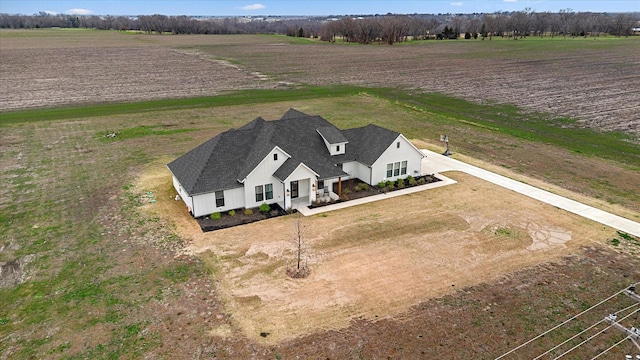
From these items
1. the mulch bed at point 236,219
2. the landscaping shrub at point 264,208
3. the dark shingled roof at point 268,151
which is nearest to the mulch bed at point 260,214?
the mulch bed at point 236,219

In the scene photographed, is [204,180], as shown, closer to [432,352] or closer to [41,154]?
[432,352]

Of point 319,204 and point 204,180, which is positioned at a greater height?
point 204,180

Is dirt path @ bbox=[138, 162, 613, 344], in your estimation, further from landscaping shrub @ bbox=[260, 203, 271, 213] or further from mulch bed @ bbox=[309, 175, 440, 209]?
mulch bed @ bbox=[309, 175, 440, 209]

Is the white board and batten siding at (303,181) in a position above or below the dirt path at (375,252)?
above

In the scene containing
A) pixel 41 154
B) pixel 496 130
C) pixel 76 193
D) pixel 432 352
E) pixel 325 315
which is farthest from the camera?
pixel 496 130

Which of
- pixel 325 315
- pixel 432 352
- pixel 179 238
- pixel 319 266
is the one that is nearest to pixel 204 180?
A: pixel 179 238

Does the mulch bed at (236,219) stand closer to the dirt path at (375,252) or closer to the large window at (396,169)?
the dirt path at (375,252)
